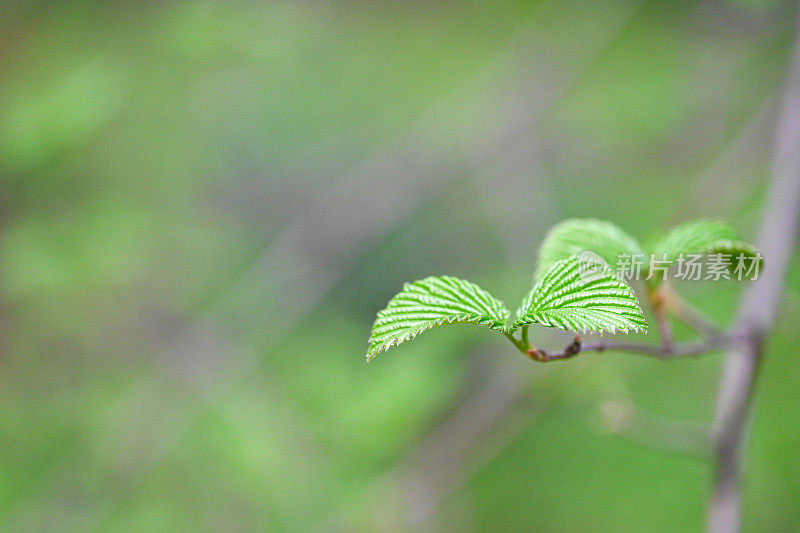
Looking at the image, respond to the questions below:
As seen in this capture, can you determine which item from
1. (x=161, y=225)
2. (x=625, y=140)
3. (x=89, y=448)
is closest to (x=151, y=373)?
(x=89, y=448)

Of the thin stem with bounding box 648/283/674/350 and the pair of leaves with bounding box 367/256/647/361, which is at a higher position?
the pair of leaves with bounding box 367/256/647/361

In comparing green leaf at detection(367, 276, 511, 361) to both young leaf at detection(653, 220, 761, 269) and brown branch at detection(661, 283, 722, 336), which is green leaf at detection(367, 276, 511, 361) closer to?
young leaf at detection(653, 220, 761, 269)

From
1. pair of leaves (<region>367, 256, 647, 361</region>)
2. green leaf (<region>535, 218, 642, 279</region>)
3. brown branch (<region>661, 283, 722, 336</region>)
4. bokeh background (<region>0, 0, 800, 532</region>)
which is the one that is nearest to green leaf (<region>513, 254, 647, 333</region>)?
pair of leaves (<region>367, 256, 647, 361</region>)

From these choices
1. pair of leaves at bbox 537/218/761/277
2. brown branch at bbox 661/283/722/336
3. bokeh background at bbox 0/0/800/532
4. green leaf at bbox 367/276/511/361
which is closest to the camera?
green leaf at bbox 367/276/511/361

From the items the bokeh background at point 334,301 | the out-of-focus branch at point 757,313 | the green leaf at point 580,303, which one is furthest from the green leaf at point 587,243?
the bokeh background at point 334,301

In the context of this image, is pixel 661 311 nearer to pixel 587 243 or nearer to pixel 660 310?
pixel 660 310
